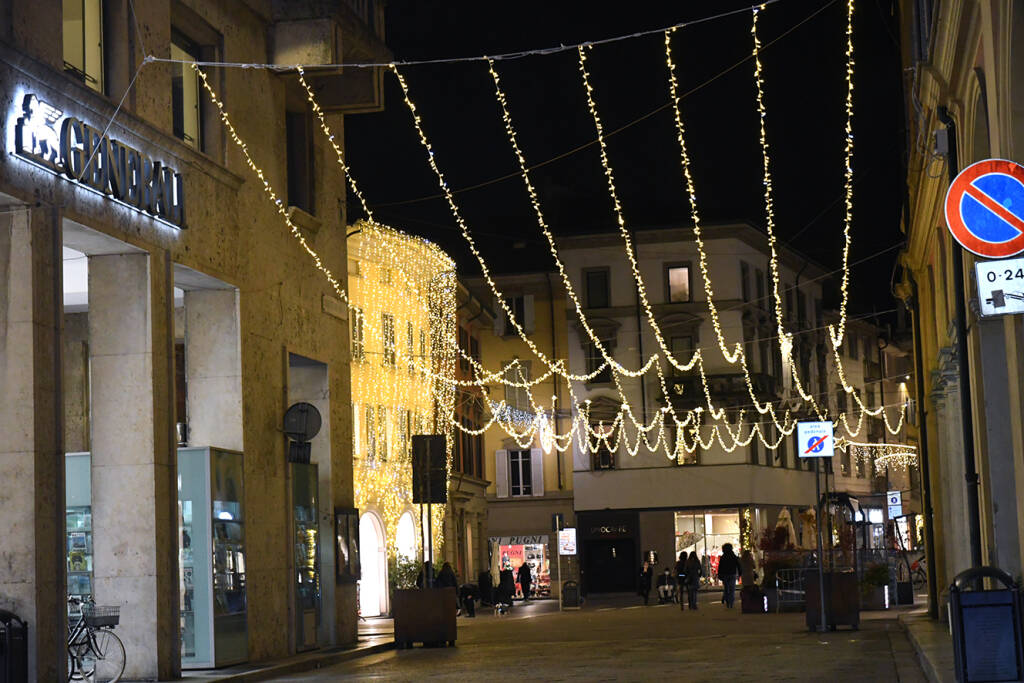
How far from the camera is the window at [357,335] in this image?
3972 centimetres

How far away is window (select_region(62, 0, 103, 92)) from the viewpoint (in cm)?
1658

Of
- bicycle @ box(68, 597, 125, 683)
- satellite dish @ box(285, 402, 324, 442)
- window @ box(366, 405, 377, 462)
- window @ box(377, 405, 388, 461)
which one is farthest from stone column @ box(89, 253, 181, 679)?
window @ box(377, 405, 388, 461)

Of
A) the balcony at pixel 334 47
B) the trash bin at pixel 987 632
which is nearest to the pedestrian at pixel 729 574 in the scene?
the balcony at pixel 334 47

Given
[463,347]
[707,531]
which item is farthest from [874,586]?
[463,347]

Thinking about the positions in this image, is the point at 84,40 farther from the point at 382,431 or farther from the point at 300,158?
the point at 382,431

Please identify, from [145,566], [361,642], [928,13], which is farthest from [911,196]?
[145,566]

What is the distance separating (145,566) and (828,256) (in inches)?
2271

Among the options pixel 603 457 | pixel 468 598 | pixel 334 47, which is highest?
pixel 334 47

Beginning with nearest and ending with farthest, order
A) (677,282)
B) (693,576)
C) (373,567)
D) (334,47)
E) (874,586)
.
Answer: (334,47) → (874,586) → (693,576) → (373,567) → (677,282)

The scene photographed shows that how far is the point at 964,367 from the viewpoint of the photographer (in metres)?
13.9

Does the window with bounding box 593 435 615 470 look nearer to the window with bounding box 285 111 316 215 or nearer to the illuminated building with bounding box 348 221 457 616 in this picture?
the illuminated building with bounding box 348 221 457 616

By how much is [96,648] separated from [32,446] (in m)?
2.46

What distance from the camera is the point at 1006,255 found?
391 inches

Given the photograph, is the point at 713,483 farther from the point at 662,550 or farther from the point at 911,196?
the point at 911,196
